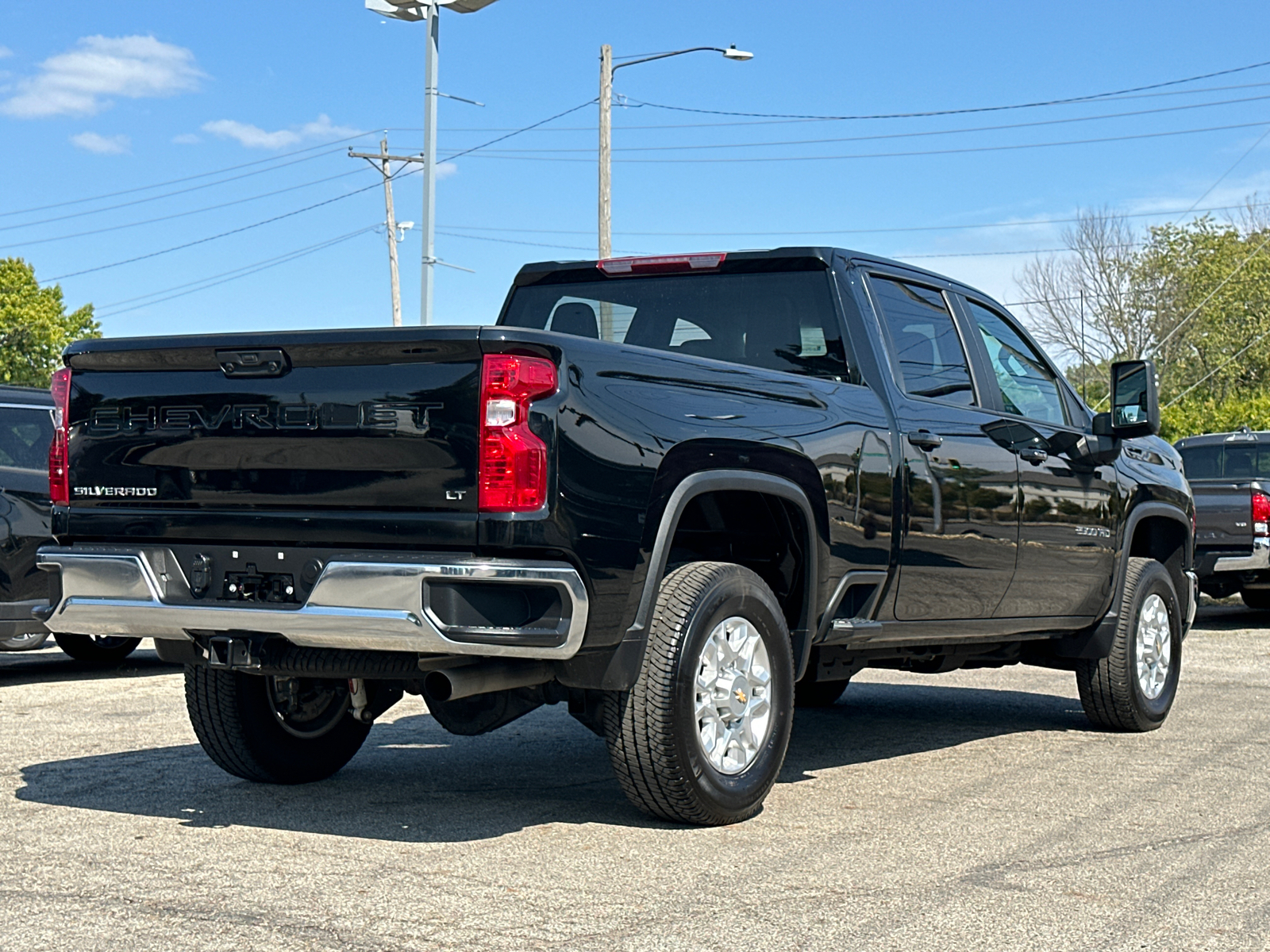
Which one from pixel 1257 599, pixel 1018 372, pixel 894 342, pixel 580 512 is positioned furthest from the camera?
pixel 1257 599

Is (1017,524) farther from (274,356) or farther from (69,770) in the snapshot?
(69,770)

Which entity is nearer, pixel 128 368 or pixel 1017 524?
pixel 128 368

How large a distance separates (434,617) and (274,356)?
103cm

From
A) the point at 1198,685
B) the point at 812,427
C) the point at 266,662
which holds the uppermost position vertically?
the point at 812,427

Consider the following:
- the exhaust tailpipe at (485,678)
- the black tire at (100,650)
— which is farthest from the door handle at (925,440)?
the black tire at (100,650)

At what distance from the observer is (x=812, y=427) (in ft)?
18.9

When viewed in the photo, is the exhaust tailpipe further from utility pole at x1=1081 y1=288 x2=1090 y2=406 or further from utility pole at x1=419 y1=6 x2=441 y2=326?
utility pole at x1=1081 y1=288 x2=1090 y2=406

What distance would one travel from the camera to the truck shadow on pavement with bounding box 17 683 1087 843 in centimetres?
561

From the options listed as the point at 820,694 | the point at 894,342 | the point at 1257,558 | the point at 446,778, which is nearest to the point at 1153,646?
the point at 820,694

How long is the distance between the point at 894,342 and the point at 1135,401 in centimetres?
168

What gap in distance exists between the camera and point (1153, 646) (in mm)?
8344

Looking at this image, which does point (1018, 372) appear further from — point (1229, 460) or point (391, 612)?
point (1229, 460)

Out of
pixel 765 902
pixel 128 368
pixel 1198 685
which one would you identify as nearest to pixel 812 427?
pixel 765 902

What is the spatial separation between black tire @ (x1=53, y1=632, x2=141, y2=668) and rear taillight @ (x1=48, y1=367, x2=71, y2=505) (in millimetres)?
5268
